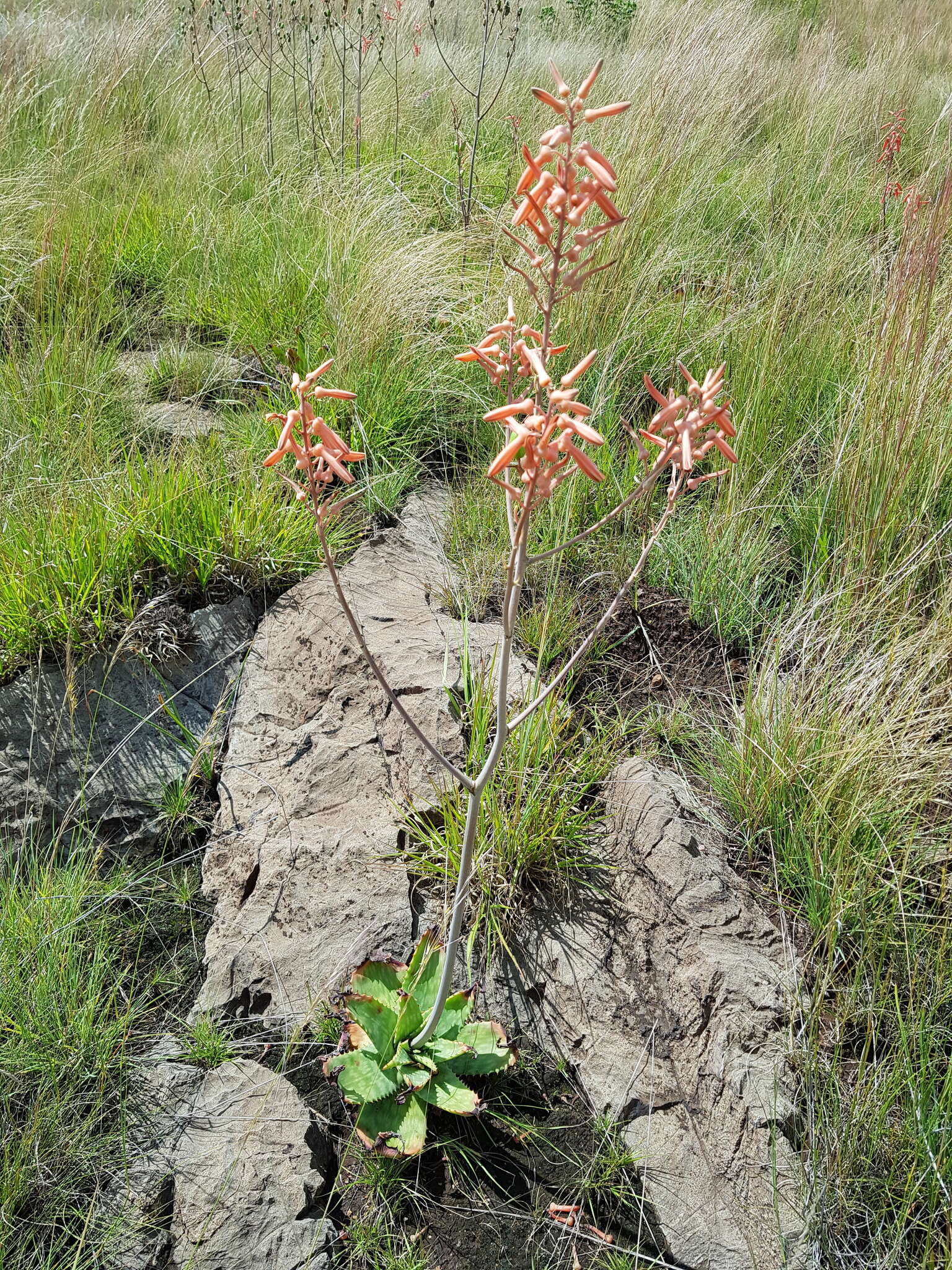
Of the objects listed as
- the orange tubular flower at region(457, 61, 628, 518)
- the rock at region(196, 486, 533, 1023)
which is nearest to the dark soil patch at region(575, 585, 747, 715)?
the rock at region(196, 486, 533, 1023)

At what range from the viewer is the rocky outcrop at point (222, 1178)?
1530 mm

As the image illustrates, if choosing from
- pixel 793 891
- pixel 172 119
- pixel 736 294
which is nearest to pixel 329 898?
pixel 793 891

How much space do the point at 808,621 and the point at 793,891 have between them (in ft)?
2.42

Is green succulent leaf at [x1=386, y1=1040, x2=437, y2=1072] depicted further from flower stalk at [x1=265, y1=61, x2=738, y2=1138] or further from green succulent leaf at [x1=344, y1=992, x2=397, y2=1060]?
flower stalk at [x1=265, y1=61, x2=738, y2=1138]

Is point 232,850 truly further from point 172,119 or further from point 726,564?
point 172,119

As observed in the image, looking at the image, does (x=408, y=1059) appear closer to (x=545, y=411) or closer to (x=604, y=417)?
(x=545, y=411)

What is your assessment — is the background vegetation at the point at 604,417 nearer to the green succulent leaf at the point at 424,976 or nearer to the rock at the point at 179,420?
the rock at the point at 179,420

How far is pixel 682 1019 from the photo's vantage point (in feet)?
6.01

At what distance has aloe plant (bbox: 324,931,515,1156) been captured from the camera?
162 cm

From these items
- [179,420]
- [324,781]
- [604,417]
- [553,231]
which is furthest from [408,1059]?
[179,420]

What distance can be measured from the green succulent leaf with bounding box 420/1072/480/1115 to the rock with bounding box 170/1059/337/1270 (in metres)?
0.24

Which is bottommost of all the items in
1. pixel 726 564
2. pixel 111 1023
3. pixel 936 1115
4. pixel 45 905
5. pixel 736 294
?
pixel 111 1023

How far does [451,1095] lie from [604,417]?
213 centimetres

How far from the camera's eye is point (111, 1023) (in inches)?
71.2
